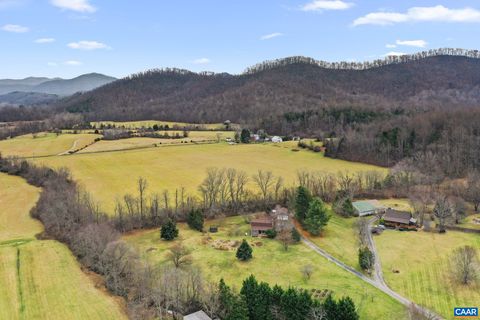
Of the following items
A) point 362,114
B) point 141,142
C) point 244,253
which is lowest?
point 244,253

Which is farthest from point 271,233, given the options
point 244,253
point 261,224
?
point 244,253

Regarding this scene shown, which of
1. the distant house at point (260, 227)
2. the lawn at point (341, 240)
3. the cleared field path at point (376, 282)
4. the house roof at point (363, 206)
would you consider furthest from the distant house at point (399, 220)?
the distant house at point (260, 227)

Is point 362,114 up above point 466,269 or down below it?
above

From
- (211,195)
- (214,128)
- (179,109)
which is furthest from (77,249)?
(179,109)

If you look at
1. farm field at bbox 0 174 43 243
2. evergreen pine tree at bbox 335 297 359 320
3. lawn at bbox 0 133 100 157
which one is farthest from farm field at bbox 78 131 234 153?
evergreen pine tree at bbox 335 297 359 320

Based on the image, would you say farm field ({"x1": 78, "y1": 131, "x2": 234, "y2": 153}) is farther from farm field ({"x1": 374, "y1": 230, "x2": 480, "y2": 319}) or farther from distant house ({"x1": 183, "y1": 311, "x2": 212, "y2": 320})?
distant house ({"x1": 183, "y1": 311, "x2": 212, "y2": 320})

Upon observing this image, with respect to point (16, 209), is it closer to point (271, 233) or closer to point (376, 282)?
point (271, 233)

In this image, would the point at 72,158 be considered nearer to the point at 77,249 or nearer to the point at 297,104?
the point at 77,249
